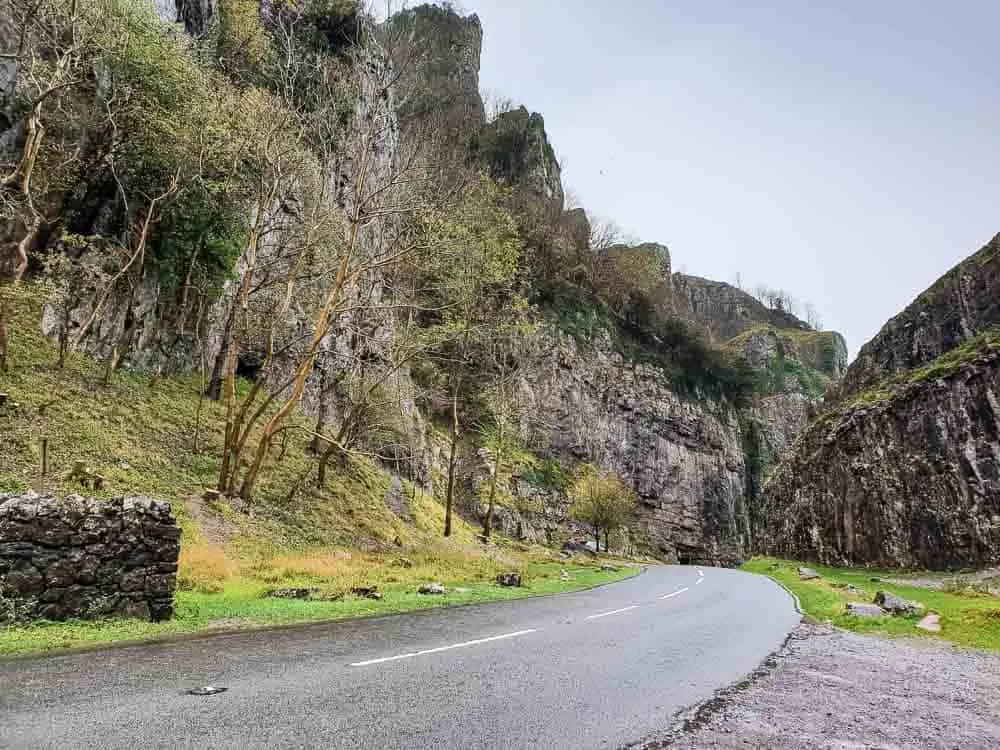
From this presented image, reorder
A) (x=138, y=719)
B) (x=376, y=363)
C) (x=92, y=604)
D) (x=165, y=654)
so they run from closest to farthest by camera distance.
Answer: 1. (x=138, y=719)
2. (x=165, y=654)
3. (x=92, y=604)
4. (x=376, y=363)

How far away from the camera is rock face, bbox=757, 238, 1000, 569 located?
2842 centimetres

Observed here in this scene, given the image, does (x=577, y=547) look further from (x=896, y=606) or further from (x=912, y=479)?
(x=896, y=606)

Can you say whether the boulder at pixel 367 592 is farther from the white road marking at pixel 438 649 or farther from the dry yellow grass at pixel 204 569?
the white road marking at pixel 438 649

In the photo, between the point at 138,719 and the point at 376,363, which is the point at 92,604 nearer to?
the point at 138,719

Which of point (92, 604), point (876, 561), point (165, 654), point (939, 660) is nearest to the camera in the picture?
point (165, 654)

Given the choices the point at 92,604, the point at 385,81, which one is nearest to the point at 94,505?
the point at 92,604

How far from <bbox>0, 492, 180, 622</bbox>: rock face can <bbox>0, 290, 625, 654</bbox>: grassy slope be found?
1.58 ft

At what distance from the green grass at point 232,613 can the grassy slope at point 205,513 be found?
0.11 feet

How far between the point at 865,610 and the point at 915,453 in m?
21.9

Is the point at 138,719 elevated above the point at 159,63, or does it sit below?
below

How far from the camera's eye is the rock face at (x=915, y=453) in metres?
28.4

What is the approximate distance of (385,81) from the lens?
20.3 meters

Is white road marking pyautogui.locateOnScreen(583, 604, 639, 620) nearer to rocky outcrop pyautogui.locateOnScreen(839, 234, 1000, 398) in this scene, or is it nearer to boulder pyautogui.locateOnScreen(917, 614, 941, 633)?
boulder pyautogui.locateOnScreen(917, 614, 941, 633)

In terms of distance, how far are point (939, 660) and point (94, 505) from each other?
13.9 metres
